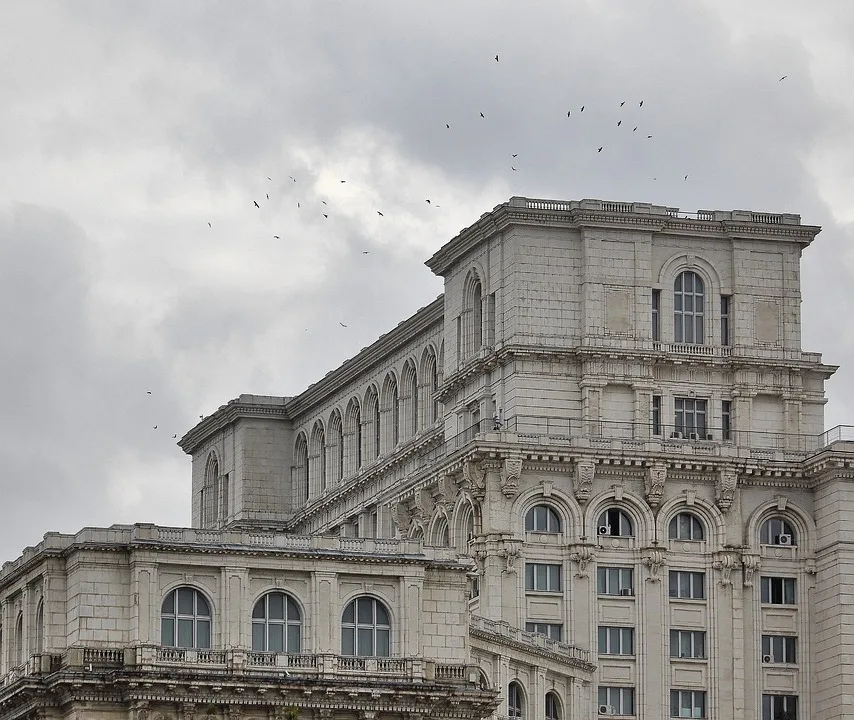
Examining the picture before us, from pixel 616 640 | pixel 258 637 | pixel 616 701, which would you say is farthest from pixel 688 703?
pixel 258 637

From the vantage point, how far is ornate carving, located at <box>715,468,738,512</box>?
196m

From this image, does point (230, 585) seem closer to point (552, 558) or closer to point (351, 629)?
point (351, 629)

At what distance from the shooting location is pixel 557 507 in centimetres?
19388

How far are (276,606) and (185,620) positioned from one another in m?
4.63

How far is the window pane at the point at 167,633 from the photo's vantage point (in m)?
165

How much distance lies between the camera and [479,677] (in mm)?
174375

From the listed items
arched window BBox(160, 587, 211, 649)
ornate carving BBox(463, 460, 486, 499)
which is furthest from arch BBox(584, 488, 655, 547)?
arched window BBox(160, 587, 211, 649)

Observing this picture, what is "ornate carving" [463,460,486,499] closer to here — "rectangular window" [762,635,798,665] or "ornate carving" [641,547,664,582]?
"ornate carving" [641,547,664,582]

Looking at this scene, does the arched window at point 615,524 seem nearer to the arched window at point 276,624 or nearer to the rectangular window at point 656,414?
the rectangular window at point 656,414

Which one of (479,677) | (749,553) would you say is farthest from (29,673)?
(749,553)

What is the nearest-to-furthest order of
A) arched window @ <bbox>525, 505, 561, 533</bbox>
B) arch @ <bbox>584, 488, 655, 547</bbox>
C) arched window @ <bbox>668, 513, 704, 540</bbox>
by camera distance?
arched window @ <bbox>525, 505, 561, 533</bbox> → arch @ <bbox>584, 488, 655, 547</bbox> → arched window @ <bbox>668, 513, 704, 540</bbox>

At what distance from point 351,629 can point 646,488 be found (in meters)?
31.6

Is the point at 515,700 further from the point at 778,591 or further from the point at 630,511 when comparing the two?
the point at 778,591

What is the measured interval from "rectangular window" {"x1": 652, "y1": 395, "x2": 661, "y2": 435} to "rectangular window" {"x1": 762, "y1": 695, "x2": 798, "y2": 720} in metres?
16.2
